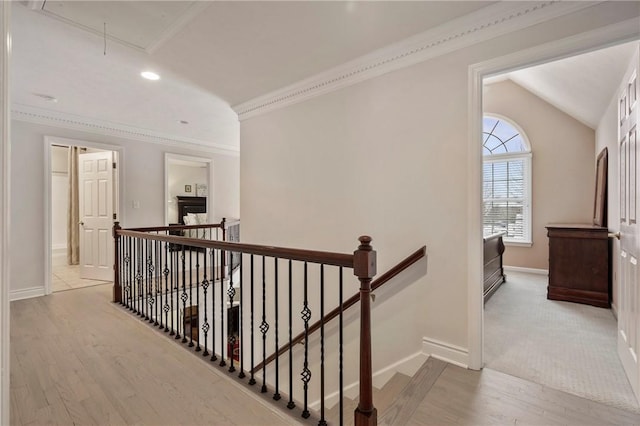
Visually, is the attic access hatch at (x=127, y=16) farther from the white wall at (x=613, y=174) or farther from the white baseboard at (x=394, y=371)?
the white wall at (x=613, y=174)

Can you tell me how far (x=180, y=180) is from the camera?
8836 millimetres

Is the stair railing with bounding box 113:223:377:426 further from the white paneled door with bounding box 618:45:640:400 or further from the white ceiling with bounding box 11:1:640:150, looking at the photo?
the white paneled door with bounding box 618:45:640:400

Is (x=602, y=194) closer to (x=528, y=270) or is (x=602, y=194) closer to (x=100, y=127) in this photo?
(x=528, y=270)

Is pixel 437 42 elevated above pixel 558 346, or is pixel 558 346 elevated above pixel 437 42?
pixel 437 42

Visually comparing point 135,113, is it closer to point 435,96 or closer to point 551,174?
point 435,96

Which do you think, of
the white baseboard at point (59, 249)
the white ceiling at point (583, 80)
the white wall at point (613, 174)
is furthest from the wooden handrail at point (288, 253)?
the white baseboard at point (59, 249)

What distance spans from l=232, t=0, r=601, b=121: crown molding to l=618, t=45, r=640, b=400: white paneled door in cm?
61

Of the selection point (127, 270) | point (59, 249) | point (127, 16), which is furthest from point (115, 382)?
point (59, 249)

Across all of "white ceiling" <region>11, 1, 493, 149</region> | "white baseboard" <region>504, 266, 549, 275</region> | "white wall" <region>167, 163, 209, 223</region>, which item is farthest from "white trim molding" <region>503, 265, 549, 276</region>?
"white wall" <region>167, 163, 209, 223</region>

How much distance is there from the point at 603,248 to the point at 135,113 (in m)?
6.11

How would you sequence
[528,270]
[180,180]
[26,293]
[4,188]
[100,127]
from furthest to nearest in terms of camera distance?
[180,180]
[528,270]
[100,127]
[26,293]
[4,188]

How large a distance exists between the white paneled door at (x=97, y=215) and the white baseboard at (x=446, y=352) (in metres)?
4.60

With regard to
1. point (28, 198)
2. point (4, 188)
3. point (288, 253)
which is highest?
point (28, 198)

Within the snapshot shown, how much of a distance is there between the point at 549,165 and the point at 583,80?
2113mm
